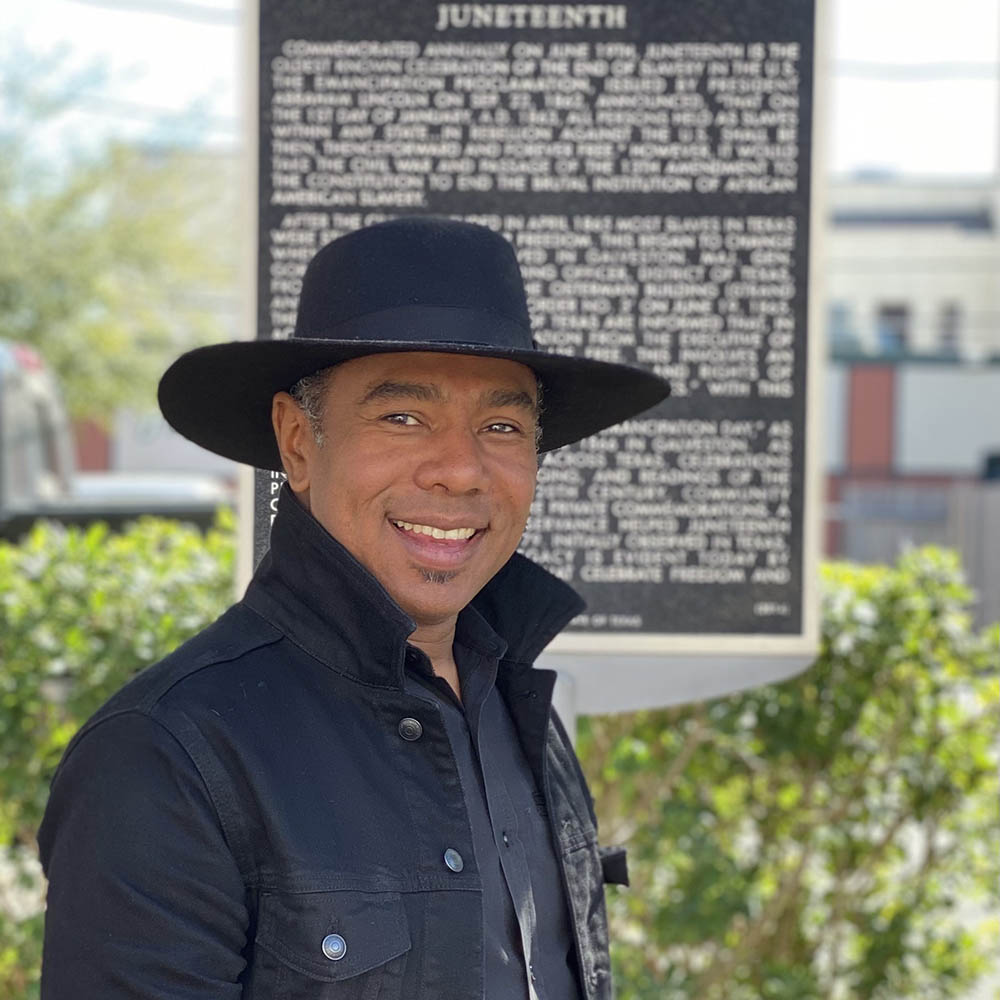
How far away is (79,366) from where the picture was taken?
21.3m

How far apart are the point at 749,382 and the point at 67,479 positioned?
13452 millimetres

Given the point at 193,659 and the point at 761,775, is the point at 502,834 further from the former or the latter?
the point at 761,775

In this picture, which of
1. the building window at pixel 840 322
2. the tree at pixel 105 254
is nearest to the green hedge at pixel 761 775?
the tree at pixel 105 254

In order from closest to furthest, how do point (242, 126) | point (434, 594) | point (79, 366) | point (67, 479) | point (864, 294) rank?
point (434, 594)
point (242, 126)
point (67, 479)
point (79, 366)
point (864, 294)

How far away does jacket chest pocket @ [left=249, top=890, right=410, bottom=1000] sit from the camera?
69.5 inches

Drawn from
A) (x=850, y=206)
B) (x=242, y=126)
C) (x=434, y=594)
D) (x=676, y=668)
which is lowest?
(x=676, y=668)

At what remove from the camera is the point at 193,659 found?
189 centimetres

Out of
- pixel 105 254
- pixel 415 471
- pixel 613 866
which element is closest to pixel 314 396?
pixel 415 471

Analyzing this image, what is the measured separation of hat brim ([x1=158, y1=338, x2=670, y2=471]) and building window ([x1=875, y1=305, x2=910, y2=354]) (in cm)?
3763

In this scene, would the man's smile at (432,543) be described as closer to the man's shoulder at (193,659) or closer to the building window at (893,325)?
the man's shoulder at (193,659)

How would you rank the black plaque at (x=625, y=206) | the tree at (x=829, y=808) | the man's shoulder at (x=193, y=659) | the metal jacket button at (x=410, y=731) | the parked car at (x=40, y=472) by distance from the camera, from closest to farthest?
the man's shoulder at (x=193, y=659) < the metal jacket button at (x=410, y=731) < the black plaque at (x=625, y=206) < the tree at (x=829, y=808) < the parked car at (x=40, y=472)

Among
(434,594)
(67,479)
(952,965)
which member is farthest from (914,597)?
(67,479)

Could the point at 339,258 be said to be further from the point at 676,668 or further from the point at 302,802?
the point at 676,668

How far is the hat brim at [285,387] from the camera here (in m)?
2.02
